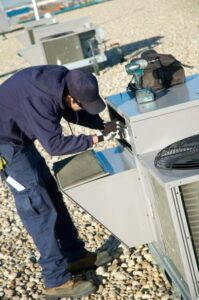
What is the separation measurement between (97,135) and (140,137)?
13.4 inches

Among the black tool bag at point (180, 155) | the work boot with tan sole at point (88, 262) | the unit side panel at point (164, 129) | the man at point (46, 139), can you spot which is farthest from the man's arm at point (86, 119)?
the work boot with tan sole at point (88, 262)

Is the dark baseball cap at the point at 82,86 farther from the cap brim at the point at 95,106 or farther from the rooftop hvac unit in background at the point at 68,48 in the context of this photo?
the rooftop hvac unit in background at the point at 68,48

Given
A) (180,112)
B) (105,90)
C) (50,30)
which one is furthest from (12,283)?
(50,30)

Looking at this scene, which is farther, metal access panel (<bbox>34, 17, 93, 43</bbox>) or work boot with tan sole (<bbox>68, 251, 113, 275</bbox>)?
metal access panel (<bbox>34, 17, 93, 43</bbox>)

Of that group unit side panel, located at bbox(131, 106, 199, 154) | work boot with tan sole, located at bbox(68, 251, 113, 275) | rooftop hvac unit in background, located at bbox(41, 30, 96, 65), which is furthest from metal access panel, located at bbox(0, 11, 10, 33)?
unit side panel, located at bbox(131, 106, 199, 154)

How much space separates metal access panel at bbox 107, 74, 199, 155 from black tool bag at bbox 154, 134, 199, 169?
0.33ft

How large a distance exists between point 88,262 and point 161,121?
4.70 ft

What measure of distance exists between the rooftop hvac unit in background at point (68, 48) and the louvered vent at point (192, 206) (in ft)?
Result: 28.8

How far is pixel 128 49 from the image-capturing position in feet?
50.4

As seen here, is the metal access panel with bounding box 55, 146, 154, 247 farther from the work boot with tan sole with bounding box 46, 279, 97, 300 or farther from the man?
the work boot with tan sole with bounding box 46, 279, 97, 300

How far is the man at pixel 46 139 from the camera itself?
11.4 feet

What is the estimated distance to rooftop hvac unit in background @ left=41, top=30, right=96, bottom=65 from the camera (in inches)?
454

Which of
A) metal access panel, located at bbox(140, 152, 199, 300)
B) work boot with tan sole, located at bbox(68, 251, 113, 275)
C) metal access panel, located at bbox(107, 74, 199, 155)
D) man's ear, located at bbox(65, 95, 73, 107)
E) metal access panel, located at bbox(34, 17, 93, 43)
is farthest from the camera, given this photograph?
metal access panel, located at bbox(34, 17, 93, 43)

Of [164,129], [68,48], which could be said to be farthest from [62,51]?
[164,129]
